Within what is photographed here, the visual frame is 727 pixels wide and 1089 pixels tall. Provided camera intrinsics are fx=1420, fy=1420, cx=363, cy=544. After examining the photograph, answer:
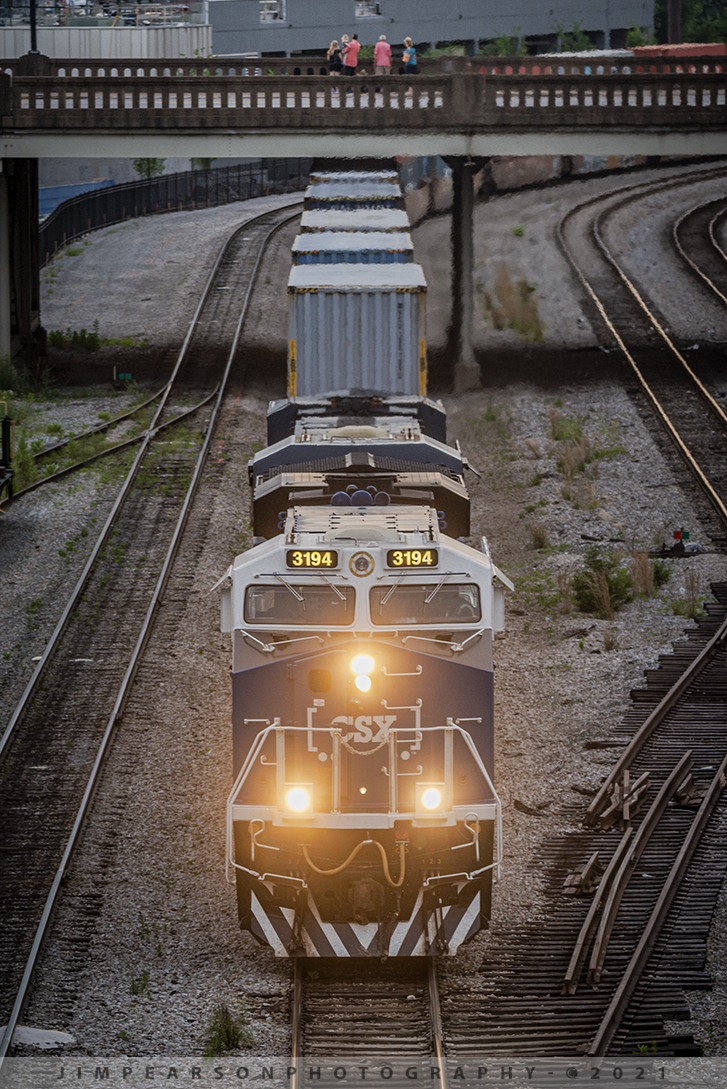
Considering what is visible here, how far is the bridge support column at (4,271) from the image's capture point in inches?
1358

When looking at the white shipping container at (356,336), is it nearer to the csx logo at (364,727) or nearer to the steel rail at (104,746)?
the steel rail at (104,746)

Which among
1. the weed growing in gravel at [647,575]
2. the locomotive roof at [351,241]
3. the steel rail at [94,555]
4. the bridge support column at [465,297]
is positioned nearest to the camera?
the steel rail at [94,555]

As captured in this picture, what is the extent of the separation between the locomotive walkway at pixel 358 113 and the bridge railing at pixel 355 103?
24 mm

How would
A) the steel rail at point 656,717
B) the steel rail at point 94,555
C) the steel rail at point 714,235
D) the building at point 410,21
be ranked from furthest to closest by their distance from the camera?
the building at point 410,21 < the steel rail at point 714,235 < the steel rail at point 94,555 < the steel rail at point 656,717

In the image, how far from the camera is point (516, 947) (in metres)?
13.3

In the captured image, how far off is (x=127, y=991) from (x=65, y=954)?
3.32 ft

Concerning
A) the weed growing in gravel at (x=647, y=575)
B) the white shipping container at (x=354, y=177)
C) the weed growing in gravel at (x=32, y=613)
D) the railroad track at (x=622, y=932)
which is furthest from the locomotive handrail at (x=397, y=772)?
the white shipping container at (x=354, y=177)

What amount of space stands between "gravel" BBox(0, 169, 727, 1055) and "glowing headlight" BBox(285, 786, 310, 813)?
1709 mm

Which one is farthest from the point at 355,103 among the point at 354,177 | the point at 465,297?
the point at 465,297

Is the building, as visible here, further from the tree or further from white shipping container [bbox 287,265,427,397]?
white shipping container [bbox 287,265,427,397]

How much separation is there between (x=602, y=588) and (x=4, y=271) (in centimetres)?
1879

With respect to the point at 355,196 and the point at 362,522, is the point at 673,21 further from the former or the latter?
the point at 362,522

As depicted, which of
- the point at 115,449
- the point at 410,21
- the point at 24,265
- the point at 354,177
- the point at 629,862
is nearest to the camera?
the point at 629,862

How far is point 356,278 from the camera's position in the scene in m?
24.2
